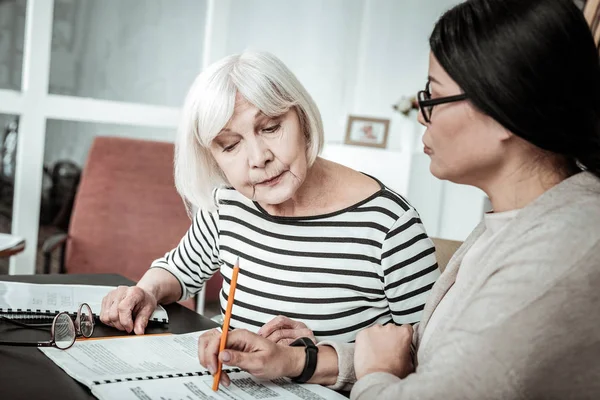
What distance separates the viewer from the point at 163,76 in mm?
3975

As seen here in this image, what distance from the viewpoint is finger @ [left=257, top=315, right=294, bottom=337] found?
1272mm

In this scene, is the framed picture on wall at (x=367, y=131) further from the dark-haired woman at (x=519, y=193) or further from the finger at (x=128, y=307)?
the dark-haired woman at (x=519, y=193)

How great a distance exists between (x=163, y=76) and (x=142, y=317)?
2770 mm

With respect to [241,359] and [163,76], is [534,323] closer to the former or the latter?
[241,359]

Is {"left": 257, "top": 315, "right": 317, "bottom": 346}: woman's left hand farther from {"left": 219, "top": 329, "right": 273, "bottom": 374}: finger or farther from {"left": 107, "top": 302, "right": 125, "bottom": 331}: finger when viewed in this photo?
{"left": 107, "top": 302, "right": 125, "bottom": 331}: finger

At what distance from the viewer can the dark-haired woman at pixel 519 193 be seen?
809 millimetres

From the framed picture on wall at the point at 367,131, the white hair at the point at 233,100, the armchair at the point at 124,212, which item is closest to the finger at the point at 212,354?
the white hair at the point at 233,100

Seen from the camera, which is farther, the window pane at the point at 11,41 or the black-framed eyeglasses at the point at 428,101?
→ the window pane at the point at 11,41

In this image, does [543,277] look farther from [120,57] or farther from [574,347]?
[120,57]

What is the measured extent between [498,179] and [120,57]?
3222mm

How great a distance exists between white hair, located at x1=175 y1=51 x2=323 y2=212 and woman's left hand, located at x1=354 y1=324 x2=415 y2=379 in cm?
54

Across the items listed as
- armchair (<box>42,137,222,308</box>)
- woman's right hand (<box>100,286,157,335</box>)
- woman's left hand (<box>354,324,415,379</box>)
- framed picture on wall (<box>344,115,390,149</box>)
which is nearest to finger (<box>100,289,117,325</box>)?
woman's right hand (<box>100,286,157,335</box>)

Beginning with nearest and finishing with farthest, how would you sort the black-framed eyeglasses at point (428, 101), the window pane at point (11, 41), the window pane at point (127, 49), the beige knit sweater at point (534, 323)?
the beige knit sweater at point (534, 323), the black-framed eyeglasses at point (428, 101), the window pane at point (11, 41), the window pane at point (127, 49)

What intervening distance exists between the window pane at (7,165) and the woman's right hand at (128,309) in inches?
95.6
